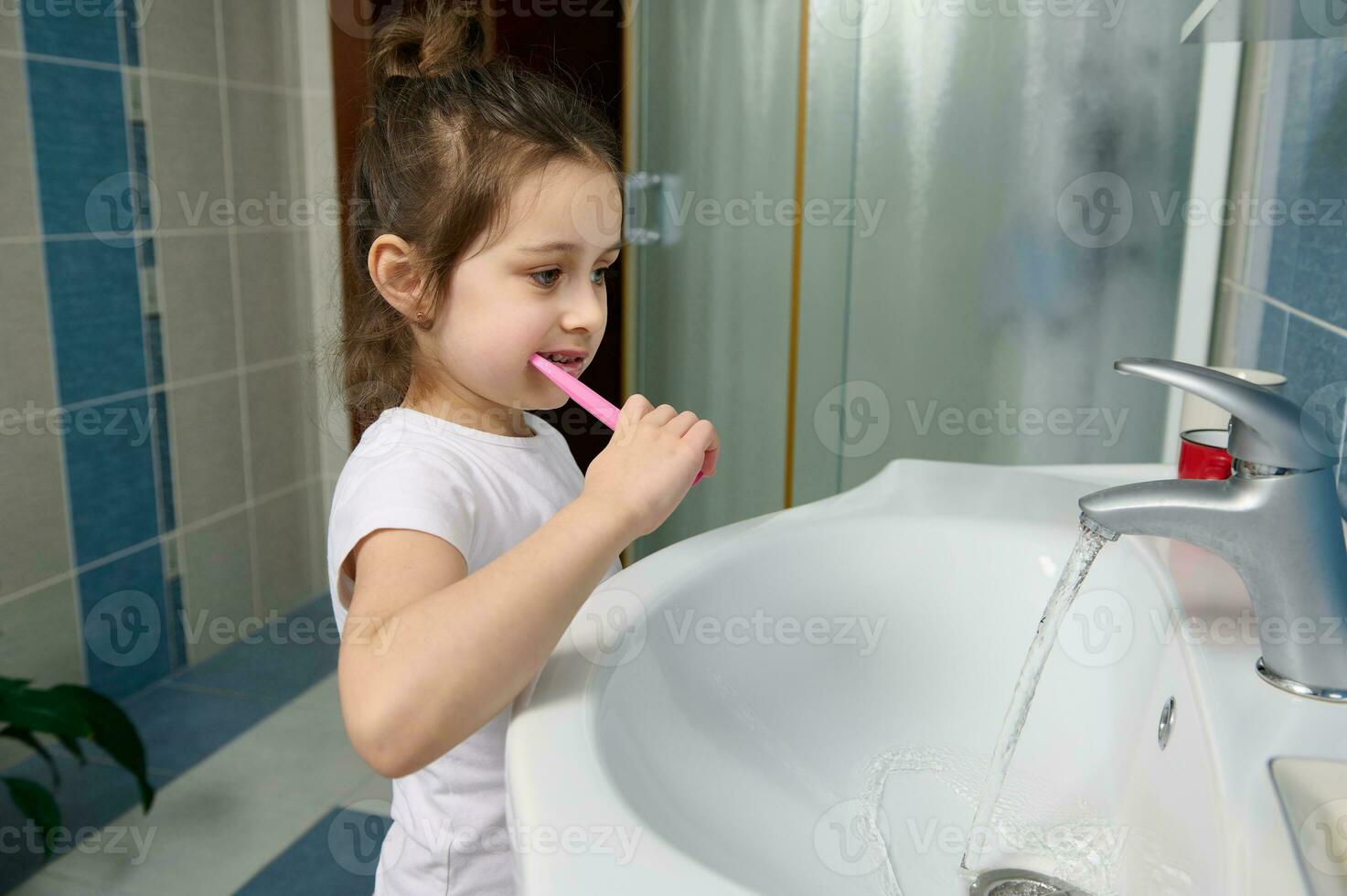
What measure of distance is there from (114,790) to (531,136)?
126cm

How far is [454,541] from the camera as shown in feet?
1.88

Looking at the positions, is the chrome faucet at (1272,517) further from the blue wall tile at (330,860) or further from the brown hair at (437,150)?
the blue wall tile at (330,860)

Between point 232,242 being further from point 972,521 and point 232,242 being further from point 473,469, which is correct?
point 972,521

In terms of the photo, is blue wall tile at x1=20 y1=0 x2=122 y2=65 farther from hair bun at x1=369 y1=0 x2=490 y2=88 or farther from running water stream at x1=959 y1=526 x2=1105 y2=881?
running water stream at x1=959 y1=526 x2=1105 y2=881

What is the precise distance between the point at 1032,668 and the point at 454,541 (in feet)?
0.99

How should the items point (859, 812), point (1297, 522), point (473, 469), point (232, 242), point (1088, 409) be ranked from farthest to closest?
point (232, 242) < point (1088, 409) < point (473, 469) < point (859, 812) < point (1297, 522)

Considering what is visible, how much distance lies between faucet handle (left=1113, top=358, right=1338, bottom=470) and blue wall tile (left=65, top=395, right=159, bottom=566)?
162 centimetres

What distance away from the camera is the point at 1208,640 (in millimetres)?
532

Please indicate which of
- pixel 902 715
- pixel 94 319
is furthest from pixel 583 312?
pixel 94 319

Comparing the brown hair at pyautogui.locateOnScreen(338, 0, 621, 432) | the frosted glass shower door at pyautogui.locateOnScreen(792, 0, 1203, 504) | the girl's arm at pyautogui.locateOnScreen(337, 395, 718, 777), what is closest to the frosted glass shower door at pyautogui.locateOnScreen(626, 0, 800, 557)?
the frosted glass shower door at pyautogui.locateOnScreen(792, 0, 1203, 504)

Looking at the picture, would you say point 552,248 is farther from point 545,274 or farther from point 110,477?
point 110,477

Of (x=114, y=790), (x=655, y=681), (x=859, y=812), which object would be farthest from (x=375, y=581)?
(x=114, y=790)

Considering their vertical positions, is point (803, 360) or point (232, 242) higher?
point (232, 242)

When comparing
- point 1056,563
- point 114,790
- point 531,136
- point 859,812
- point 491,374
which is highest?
point 531,136
